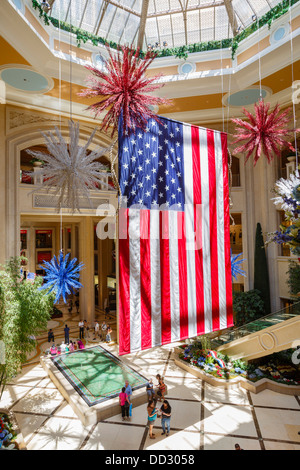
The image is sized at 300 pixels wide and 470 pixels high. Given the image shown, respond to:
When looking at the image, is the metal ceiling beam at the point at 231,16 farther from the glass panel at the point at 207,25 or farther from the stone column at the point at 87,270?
the stone column at the point at 87,270

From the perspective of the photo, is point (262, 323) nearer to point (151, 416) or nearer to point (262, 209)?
point (151, 416)

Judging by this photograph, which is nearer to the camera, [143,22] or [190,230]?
[190,230]

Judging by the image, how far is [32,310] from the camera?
867 cm

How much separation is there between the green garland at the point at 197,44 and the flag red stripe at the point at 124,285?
6241 millimetres

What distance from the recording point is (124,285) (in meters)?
4.81

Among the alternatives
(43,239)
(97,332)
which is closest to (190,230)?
(97,332)

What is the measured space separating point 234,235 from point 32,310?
16.6 metres

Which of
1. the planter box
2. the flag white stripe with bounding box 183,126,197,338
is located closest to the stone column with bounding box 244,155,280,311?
the planter box

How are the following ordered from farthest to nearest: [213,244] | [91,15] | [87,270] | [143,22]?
A: [87,270]
[143,22]
[91,15]
[213,244]

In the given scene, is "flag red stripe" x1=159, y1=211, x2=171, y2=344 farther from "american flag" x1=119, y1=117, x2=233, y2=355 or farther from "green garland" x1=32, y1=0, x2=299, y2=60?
"green garland" x1=32, y1=0, x2=299, y2=60

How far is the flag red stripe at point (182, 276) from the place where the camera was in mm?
5469

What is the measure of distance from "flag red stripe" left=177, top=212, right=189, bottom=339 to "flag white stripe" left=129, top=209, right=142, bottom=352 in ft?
2.98

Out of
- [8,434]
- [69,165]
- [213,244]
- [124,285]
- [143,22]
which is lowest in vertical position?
[8,434]

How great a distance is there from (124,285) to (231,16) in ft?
38.3
